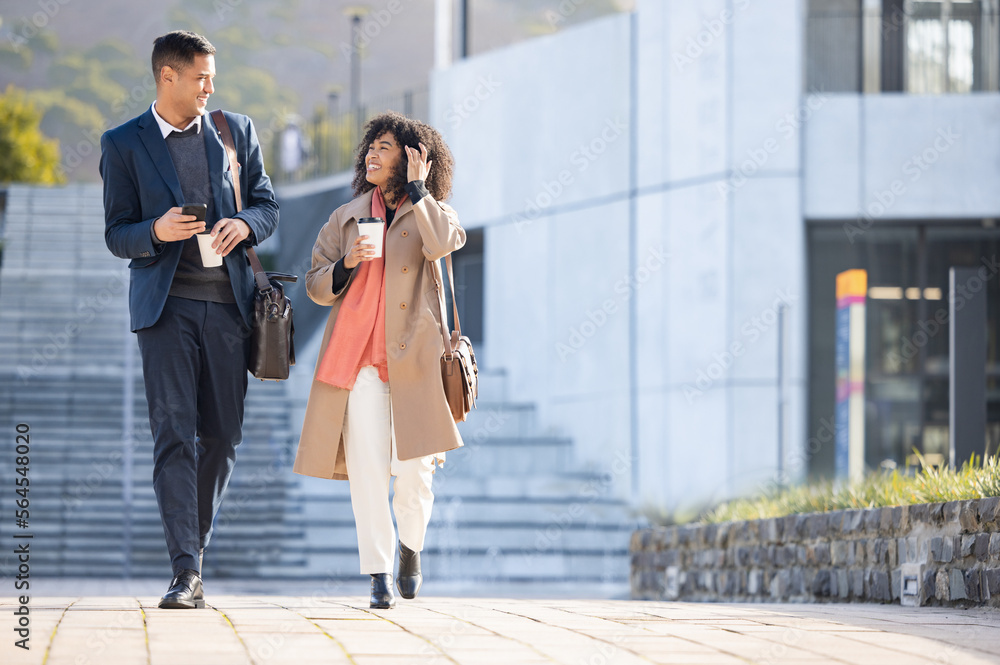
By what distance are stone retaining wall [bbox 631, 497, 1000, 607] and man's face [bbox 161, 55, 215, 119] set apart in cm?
374

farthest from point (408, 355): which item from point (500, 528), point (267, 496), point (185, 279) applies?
point (267, 496)

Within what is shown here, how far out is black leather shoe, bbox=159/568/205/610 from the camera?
172 inches

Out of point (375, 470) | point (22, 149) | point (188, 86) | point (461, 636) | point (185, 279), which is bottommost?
point (461, 636)

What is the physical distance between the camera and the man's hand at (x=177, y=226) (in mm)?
4500

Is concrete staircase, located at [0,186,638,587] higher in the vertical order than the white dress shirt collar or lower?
lower

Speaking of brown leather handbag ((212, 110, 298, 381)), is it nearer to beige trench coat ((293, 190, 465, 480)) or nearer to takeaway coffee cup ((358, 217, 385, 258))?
beige trench coat ((293, 190, 465, 480))

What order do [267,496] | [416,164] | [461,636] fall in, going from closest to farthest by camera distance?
[461,636], [416,164], [267,496]

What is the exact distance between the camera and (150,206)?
4.76m

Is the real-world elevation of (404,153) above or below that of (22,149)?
below

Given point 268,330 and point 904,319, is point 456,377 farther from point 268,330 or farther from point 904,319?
point 904,319

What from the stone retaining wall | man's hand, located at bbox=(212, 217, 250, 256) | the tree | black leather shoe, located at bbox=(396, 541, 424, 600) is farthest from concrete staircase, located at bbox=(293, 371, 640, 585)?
the tree

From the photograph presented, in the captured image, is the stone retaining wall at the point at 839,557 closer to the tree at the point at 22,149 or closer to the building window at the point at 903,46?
the building window at the point at 903,46

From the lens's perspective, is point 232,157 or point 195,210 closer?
point 195,210

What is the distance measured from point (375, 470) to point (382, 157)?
1.24 m
